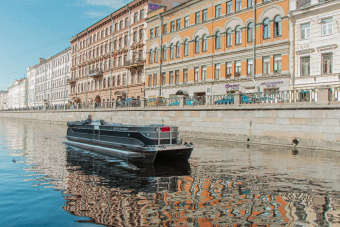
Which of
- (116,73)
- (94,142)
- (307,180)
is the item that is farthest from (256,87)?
(116,73)

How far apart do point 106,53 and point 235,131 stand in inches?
1486

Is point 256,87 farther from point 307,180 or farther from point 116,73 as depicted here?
point 116,73

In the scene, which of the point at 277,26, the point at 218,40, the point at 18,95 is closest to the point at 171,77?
the point at 218,40

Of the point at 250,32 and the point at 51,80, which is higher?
the point at 51,80

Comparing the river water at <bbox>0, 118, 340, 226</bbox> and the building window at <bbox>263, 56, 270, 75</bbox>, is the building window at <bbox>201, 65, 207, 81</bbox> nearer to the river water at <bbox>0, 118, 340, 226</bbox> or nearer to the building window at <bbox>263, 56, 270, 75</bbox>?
the building window at <bbox>263, 56, 270, 75</bbox>

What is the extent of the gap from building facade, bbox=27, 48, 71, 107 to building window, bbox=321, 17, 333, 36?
189 ft

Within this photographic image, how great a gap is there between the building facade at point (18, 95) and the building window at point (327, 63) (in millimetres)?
102563

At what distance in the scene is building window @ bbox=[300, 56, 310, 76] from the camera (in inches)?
996

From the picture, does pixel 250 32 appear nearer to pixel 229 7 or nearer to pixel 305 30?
pixel 229 7

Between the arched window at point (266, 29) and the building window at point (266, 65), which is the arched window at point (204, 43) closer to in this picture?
the arched window at point (266, 29)

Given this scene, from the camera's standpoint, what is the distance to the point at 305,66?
2552 cm

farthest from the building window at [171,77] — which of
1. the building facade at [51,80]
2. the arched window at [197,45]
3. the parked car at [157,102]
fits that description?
the building facade at [51,80]

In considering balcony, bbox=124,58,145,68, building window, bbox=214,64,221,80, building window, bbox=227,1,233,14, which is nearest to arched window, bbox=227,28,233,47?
building window, bbox=227,1,233,14

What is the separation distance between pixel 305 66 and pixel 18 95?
114 m
